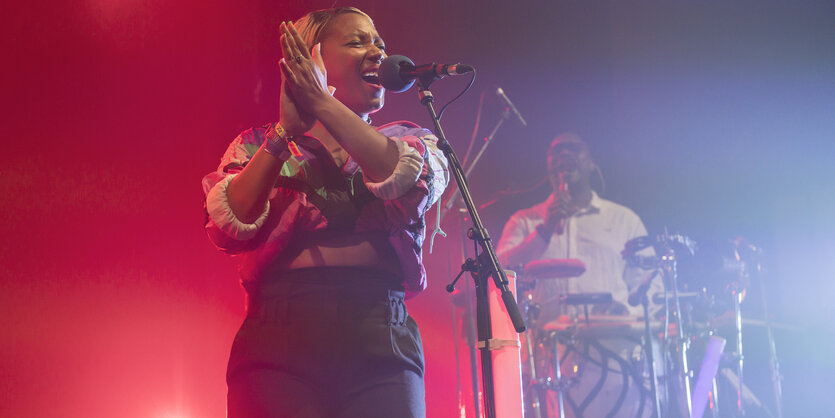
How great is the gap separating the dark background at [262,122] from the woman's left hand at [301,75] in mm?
1946

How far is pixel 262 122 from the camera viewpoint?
3223 mm

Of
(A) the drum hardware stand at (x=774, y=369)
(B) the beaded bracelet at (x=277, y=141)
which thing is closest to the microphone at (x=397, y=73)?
(B) the beaded bracelet at (x=277, y=141)

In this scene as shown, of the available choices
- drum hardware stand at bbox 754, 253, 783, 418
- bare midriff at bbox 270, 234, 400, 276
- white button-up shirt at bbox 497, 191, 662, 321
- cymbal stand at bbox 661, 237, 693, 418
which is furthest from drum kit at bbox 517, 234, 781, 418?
bare midriff at bbox 270, 234, 400, 276

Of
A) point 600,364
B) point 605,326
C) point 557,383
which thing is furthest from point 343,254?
point 600,364

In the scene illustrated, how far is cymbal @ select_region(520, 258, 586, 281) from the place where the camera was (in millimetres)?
4391

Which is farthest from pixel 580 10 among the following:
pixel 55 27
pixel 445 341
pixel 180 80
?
pixel 55 27

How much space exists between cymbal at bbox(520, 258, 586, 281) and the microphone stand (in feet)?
9.17

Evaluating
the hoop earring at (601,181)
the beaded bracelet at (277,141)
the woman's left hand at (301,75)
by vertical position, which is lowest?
the beaded bracelet at (277,141)

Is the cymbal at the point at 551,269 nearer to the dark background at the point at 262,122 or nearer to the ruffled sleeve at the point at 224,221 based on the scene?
the dark background at the point at 262,122

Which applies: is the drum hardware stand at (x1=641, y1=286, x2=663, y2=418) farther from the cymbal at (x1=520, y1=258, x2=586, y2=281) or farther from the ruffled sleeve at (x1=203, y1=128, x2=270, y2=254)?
the ruffled sleeve at (x1=203, y1=128, x2=270, y2=254)

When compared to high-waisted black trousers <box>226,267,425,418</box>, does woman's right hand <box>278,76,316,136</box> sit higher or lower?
higher

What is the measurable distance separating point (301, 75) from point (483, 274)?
72 cm

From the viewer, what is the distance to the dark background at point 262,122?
277 centimetres

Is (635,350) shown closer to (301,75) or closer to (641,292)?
(641,292)
